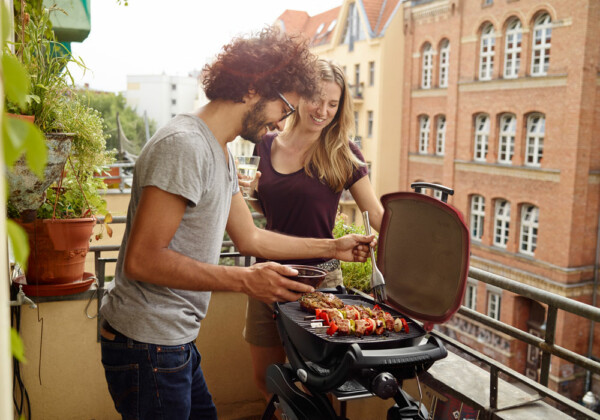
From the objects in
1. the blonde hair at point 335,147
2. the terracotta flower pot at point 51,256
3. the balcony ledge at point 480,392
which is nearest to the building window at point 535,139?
the blonde hair at point 335,147

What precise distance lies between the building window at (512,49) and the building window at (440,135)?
3686mm

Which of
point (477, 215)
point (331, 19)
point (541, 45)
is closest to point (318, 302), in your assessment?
point (541, 45)

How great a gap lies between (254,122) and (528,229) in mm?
18442

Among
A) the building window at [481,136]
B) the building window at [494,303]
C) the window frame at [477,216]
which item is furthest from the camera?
the building window at [481,136]

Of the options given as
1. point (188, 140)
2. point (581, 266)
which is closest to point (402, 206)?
point (188, 140)

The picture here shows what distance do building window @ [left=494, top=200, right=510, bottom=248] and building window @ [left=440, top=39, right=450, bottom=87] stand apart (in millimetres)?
5222

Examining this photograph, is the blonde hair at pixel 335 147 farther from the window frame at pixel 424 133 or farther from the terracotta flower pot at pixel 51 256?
the window frame at pixel 424 133

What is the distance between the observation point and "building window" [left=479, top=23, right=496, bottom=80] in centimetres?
1947

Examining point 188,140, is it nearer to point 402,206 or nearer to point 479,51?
point 402,206

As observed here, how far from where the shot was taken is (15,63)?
0.43 metres

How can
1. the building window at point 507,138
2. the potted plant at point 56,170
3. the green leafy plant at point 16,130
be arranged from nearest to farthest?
the green leafy plant at point 16,130 < the potted plant at point 56,170 < the building window at point 507,138

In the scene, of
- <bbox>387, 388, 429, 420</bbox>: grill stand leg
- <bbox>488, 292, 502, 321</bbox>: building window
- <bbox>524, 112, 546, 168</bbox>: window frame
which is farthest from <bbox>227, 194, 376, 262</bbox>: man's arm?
<bbox>488, 292, 502, 321</bbox>: building window

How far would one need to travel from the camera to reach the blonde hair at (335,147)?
2.13 metres

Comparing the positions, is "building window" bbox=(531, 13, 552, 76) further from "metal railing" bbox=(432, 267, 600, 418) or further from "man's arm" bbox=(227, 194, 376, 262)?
"man's arm" bbox=(227, 194, 376, 262)
